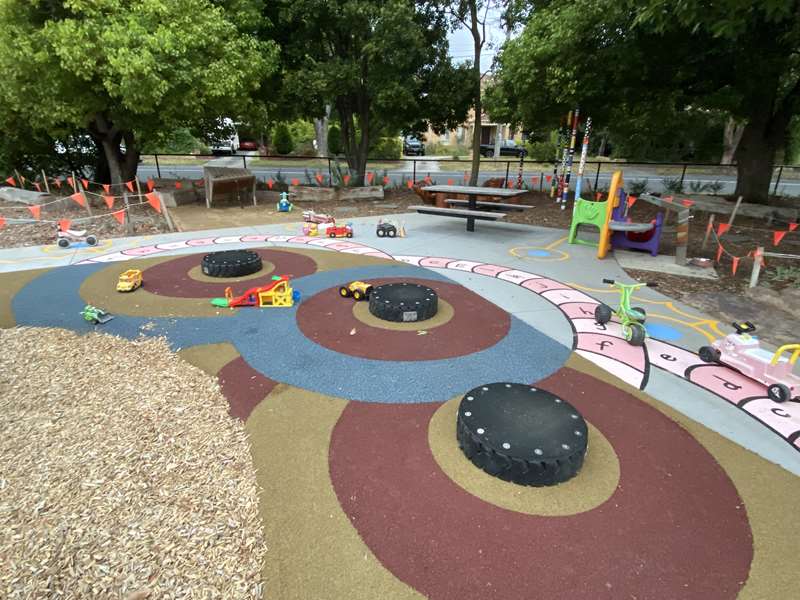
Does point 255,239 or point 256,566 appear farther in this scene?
point 255,239

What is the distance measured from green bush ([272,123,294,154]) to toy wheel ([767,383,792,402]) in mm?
39264

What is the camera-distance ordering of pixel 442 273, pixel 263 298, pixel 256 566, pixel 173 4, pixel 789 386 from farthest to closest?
pixel 173 4 → pixel 442 273 → pixel 263 298 → pixel 789 386 → pixel 256 566

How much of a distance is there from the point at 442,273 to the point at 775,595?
255 inches

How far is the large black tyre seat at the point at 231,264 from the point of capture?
7984 mm

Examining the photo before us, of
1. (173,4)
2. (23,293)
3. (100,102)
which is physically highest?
(173,4)

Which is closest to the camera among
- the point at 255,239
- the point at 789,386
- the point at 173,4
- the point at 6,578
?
the point at 6,578

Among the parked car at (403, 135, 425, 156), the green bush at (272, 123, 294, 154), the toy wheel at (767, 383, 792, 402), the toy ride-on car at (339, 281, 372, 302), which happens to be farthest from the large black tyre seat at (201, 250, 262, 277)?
the parked car at (403, 135, 425, 156)

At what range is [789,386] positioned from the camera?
437cm

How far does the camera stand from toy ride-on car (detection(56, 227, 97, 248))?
10.1 m

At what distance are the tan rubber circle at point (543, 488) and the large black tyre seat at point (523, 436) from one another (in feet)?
0.20

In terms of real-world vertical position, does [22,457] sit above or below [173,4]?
below

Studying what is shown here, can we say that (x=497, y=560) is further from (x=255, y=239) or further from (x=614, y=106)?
(x=614, y=106)

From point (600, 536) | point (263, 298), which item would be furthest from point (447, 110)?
point (600, 536)

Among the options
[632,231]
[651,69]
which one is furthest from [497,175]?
[632,231]
